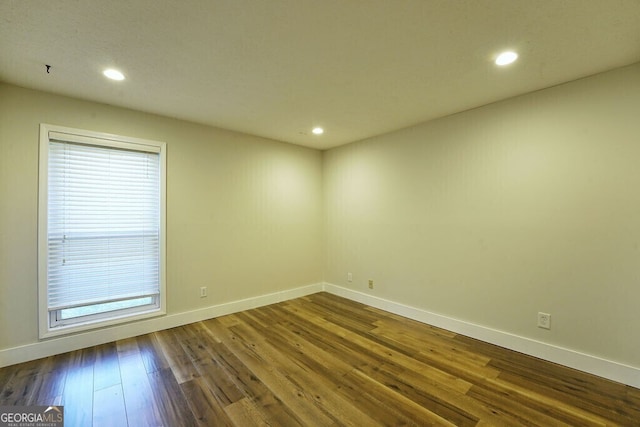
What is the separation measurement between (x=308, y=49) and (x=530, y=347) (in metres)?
3.10

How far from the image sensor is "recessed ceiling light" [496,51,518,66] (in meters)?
1.89

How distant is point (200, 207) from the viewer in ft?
11.0

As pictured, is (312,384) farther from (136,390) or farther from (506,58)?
(506,58)

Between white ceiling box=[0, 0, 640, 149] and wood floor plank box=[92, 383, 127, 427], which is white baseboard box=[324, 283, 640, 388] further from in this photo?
wood floor plank box=[92, 383, 127, 427]

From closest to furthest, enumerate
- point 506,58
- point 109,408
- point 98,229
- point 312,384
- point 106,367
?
point 109,408 → point 506,58 → point 312,384 → point 106,367 → point 98,229

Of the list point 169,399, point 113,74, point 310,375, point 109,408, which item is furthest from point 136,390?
Answer: point 113,74

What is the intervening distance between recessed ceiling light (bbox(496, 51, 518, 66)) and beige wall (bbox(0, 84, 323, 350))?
2865 millimetres

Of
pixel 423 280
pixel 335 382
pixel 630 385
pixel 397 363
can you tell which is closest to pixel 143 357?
pixel 335 382

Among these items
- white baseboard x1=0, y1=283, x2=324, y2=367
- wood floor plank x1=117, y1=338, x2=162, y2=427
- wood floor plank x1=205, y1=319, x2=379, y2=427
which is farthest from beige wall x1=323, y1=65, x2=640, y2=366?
wood floor plank x1=117, y1=338, x2=162, y2=427

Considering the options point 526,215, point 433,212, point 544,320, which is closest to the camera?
point 544,320

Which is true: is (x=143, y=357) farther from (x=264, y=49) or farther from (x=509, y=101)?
(x=509, y=101)

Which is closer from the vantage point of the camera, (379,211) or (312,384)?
(312,384)

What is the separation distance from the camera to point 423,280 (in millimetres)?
3281

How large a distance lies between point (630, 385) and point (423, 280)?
1.70m
